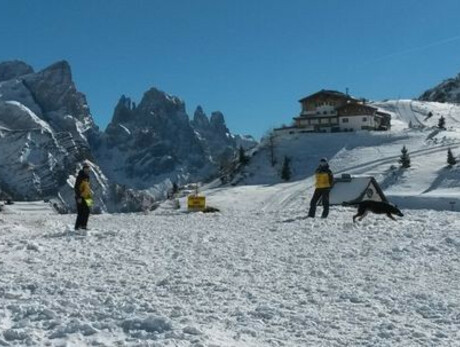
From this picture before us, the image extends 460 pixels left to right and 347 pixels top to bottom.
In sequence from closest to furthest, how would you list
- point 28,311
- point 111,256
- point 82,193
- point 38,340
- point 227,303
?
point 38,340 < point 28,311 < point 227,303 < point 111,256 < point 82,193

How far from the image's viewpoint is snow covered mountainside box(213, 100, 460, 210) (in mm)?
73375

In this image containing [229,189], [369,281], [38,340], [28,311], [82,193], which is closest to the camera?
[38,340]

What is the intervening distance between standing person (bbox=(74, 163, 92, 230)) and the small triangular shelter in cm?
2735

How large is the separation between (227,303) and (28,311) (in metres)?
2.73

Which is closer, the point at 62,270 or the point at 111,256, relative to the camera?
the point at 62,270

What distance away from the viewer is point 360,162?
305ft

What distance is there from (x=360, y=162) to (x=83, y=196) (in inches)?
3094

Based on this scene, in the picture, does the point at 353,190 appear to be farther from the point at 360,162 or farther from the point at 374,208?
the point at 360,162

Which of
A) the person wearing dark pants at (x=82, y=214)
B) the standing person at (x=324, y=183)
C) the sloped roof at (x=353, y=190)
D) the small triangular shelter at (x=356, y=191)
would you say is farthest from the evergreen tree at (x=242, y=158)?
the person wearing dark pants at (x=82, y=214)

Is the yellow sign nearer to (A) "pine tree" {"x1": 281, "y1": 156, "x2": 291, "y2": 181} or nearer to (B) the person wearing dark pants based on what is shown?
(B) the person wearing dark pants

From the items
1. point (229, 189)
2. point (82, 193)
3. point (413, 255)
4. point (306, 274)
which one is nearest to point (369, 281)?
point (306, 274)

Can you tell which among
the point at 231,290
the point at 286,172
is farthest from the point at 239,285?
the point at 286,172

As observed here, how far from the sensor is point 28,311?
7.71 meters

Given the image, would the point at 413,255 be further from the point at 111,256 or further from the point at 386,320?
the point at 111,256
